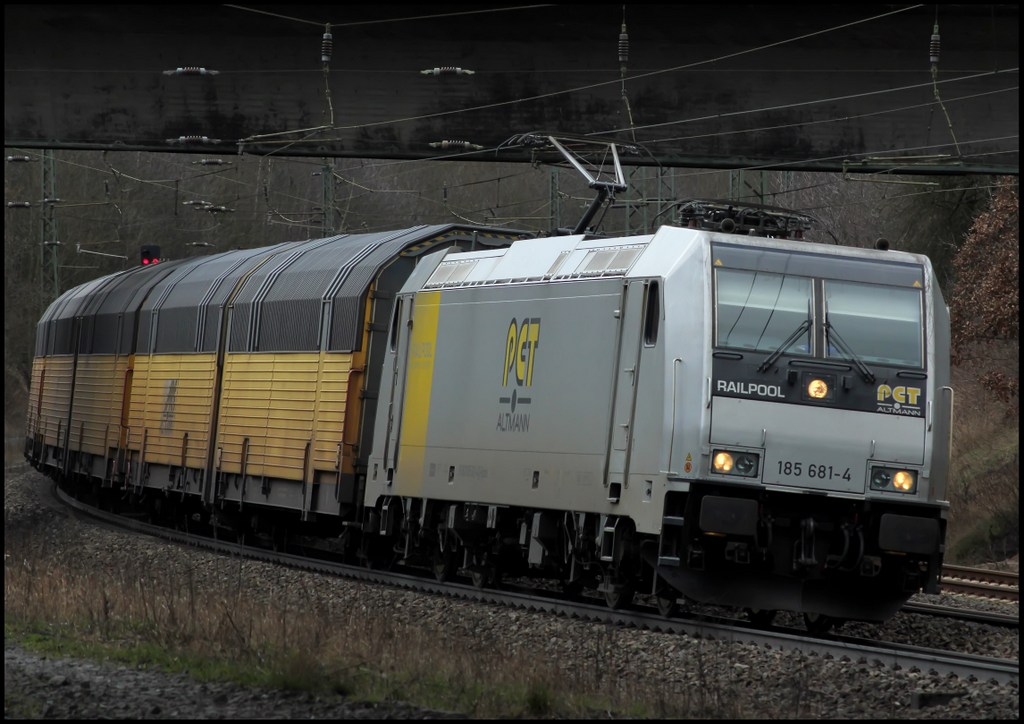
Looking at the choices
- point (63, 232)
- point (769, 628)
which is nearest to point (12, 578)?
point (769, 628)

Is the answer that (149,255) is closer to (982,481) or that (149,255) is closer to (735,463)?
(982,481)

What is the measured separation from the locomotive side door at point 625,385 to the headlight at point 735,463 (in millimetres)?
1001

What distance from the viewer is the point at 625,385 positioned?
14055 millimetres

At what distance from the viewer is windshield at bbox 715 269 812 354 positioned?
13328mm

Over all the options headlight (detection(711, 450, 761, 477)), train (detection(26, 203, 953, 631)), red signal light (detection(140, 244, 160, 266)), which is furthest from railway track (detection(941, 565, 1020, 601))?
red signal light (detection(140, 244, 160, 266))

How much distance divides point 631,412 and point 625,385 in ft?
0.96

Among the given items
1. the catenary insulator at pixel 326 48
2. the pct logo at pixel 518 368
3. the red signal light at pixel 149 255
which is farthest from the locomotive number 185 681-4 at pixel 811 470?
the red signal light at pixel 149 255

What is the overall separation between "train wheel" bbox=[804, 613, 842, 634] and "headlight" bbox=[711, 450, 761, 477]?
177 cm

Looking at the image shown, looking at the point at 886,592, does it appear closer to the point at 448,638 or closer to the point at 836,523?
the point at 836,523

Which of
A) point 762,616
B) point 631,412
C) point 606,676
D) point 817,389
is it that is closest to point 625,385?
point 631,412

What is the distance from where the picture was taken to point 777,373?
13.2 meters

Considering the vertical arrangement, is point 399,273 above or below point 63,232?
below

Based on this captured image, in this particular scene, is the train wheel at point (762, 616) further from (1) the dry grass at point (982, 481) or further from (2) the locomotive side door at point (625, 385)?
(1) the dry grass at point (982, 481)

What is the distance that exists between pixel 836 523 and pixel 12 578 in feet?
26.9
